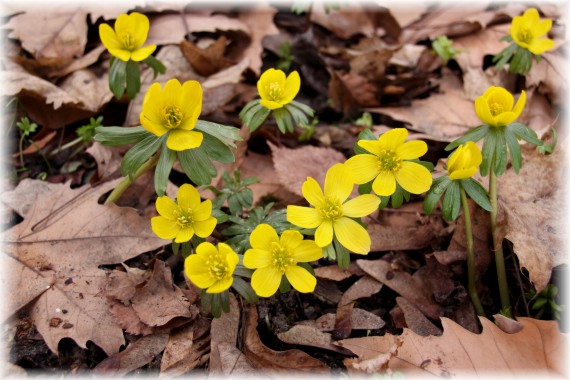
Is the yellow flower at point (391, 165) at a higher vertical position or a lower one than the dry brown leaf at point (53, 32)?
higher

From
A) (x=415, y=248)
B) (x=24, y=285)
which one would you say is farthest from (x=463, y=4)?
(x=24, y=285)

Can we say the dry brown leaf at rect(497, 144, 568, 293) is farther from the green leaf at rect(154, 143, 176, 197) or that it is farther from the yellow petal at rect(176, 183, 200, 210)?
the green leaf at rect(154, 143, 176, 197)

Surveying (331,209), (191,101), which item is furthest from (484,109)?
(191,101)

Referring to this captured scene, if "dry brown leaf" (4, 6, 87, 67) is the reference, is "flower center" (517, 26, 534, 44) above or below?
above

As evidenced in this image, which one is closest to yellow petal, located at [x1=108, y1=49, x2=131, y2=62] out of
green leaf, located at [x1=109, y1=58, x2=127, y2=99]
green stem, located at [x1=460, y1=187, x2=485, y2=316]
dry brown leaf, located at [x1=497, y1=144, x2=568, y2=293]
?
green leaf, located at [x1=109, y1=58, x2=127, y2=99]

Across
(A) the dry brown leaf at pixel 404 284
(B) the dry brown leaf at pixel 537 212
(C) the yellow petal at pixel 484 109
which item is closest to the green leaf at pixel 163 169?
(A) the dry brown leaf at pixel 404 284

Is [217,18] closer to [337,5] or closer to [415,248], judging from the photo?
[337,5]

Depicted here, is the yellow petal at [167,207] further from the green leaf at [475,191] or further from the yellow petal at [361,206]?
the green leaf at [475,191]
